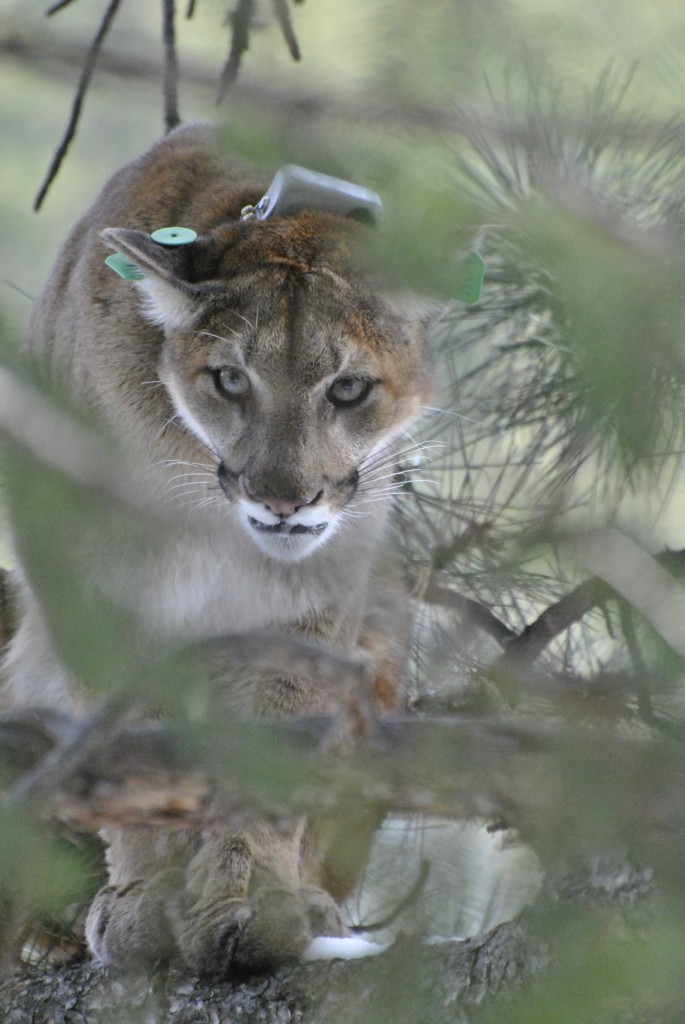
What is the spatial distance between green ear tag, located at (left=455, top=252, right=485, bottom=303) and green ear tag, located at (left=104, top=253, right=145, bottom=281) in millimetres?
1046

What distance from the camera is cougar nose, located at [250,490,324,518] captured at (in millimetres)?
2398

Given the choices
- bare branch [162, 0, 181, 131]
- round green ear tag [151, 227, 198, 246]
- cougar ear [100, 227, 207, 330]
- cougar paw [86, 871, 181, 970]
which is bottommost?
cougar paw [86, 871, 181, 970]

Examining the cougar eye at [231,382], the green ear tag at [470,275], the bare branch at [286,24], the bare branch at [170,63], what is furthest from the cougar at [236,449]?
the green ear tag at [470,275]

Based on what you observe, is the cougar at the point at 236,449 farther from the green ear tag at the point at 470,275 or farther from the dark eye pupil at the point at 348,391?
the green ear tag at the point at 470,275

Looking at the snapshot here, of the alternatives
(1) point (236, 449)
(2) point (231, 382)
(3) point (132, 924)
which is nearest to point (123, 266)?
(2) point (231, 382)

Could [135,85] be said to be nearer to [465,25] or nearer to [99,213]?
[99,213]

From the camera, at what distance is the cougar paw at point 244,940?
7.00ft

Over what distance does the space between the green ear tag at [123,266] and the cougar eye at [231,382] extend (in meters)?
0.26

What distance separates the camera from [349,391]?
2646mm

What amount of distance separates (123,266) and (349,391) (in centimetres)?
55

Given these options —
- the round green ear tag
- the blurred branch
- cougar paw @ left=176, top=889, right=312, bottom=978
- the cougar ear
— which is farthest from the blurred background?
the round green ear tag

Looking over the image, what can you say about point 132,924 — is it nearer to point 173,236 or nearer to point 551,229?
point 173,236

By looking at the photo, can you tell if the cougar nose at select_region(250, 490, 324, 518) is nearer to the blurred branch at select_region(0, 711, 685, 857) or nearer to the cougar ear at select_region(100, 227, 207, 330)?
the cougar ear at select_region(100, 227, 207, 330)

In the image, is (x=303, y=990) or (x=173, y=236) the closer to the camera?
(x=303, y=990)
